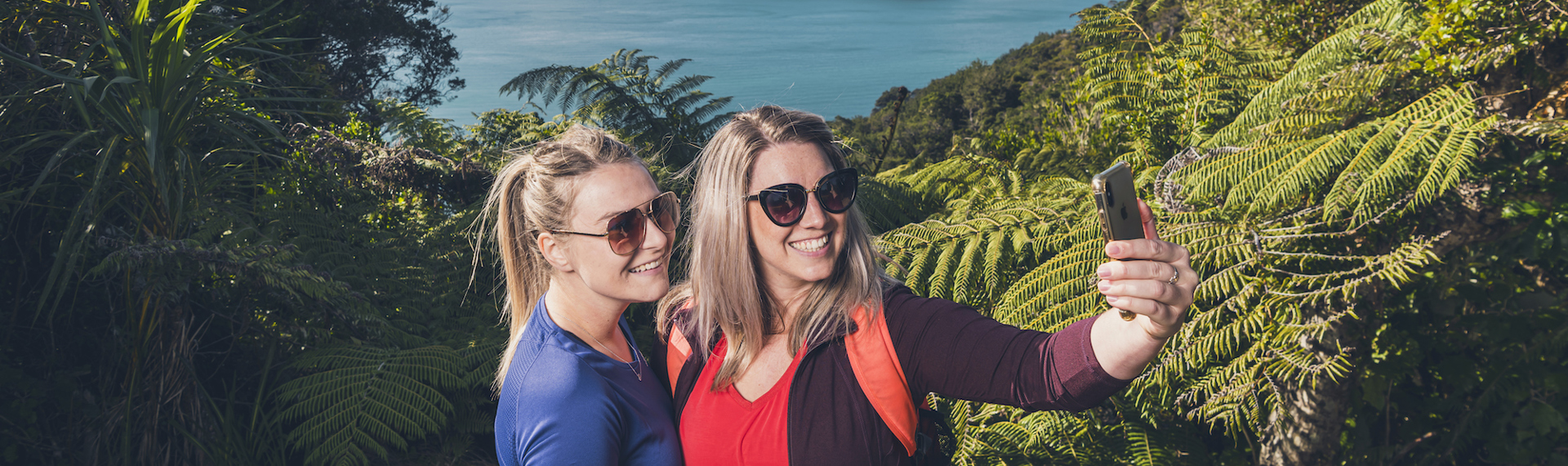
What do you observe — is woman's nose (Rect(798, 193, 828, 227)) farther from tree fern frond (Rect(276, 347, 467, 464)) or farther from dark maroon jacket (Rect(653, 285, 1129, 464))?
tree fern frond (Rect(276, 347, 467, 464))

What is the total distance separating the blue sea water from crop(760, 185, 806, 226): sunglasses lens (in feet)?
11.6

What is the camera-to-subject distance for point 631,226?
1.56 meters

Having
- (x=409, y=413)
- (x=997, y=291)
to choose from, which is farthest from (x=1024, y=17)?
(x=409, y=413)

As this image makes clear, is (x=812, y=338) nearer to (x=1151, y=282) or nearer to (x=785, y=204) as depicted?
(x=785, y=204)

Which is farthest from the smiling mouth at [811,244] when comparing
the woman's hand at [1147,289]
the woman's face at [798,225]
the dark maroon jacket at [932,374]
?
the woman's hand at [1147,289]

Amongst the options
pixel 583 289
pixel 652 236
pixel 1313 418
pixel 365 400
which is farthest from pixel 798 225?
pixel 1313 418

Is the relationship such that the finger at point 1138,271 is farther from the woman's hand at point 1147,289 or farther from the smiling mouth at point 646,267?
the smiling mouth at point 646,267

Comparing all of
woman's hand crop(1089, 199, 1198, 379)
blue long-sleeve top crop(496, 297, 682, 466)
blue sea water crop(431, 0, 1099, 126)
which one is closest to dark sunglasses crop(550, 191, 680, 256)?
blue long-sleeve top crop(496, 297, 682, 466)

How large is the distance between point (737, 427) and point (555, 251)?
52cm

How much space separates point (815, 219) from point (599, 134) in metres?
0.49

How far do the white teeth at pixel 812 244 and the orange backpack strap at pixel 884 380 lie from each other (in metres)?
0.20

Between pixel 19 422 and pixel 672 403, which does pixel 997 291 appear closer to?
pixel 672 403

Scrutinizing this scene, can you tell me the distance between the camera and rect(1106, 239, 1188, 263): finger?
1001 millimetres

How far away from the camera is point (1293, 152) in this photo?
8.08 ft
